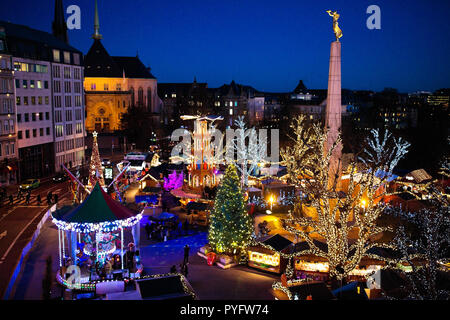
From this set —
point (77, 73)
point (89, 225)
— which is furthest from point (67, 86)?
point (89, 225)

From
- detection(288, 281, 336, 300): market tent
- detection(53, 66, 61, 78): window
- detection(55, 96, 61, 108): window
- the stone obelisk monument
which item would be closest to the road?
detection(288, 281, 336, 300): market tent

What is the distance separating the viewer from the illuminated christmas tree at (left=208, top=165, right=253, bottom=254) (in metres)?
21.0

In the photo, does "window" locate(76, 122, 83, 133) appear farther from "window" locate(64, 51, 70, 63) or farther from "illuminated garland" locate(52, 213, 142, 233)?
"illuminated garland" locate(52, 213, 142, 233)

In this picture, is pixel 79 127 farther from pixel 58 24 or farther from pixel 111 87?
pixel 111 87

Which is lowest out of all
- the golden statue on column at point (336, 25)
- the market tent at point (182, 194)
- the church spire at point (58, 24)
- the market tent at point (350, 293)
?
the market tent at point (182, 194)

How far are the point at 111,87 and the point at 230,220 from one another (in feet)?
251

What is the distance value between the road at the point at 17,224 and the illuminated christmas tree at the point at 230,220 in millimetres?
9657

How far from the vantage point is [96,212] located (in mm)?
18219

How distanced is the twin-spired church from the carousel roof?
221ft

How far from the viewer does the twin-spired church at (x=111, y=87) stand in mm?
86500

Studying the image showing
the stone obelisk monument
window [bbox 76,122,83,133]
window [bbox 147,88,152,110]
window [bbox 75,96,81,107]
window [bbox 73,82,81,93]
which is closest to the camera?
the stone obelisk monument

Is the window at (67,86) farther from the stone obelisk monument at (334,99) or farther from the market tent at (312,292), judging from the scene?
the market tent at (312,292)

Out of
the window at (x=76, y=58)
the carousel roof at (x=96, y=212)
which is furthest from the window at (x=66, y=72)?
the carousel roof at (x=96, y=212)
